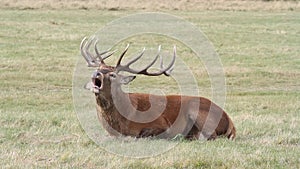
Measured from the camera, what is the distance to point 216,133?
35.3 feet

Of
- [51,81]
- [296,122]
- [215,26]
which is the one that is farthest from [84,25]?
[296,122]

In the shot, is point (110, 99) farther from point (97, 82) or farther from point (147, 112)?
point (147, 112)

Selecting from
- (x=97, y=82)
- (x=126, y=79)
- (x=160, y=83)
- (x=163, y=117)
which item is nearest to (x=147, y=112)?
(x=163, y=117)

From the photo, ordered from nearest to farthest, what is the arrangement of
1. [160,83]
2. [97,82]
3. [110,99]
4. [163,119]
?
[97,82], [110,99], [163,119], [160,83]

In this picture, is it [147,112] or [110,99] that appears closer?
[110,99]

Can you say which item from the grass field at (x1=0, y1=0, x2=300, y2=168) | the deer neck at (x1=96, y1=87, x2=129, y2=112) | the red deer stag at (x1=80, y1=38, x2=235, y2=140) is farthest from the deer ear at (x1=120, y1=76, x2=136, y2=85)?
the grass field at (x1=0, y1=0, x2=300, y2=168)

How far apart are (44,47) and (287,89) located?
1133 cm

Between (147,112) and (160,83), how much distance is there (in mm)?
11280

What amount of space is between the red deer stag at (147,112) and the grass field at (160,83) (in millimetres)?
483

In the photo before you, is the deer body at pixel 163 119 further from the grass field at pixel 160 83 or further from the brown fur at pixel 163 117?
the grass field at pixel 160 83

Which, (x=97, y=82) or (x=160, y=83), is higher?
(x=97, y=82)

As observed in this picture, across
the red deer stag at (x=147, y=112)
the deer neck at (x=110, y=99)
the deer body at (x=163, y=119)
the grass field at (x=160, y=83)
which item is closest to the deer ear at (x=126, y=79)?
the red deer stag at (x=147, y=112)

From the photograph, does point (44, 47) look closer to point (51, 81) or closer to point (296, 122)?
point (51, 81)

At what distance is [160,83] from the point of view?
21953 mm
